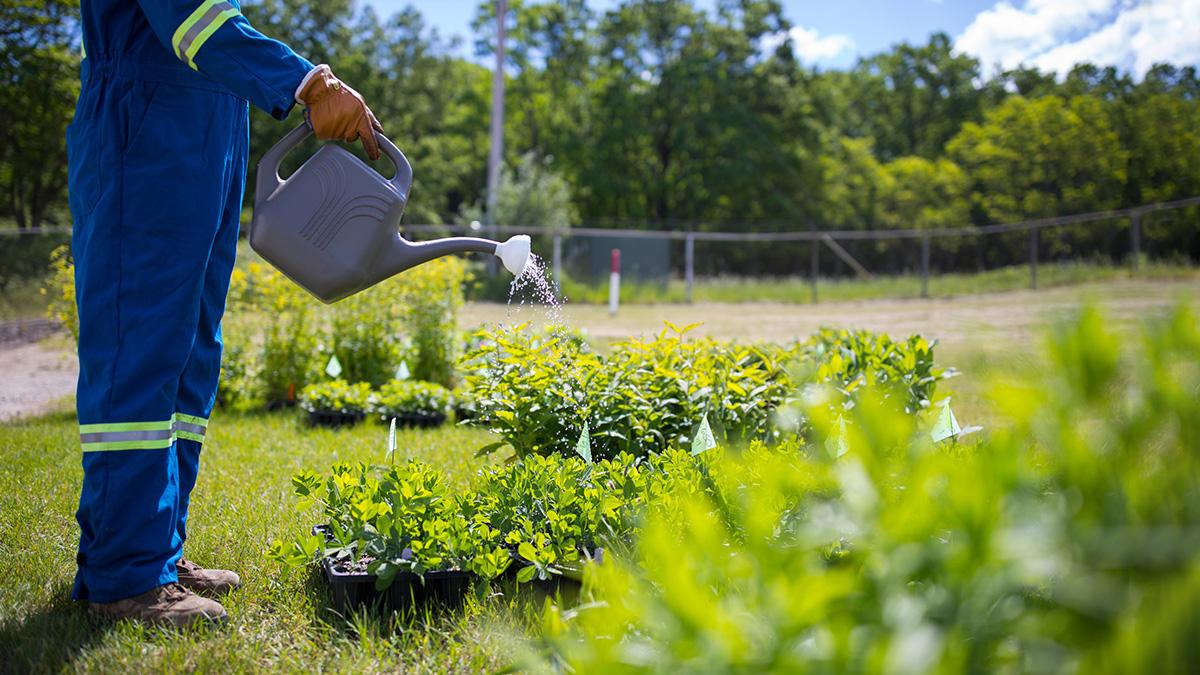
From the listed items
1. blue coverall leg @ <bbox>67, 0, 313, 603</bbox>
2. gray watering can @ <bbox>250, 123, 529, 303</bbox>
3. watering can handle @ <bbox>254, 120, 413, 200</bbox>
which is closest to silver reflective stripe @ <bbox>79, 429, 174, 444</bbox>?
blue coverall leg @ <bbox>67, 0, 313, 603</bbox>

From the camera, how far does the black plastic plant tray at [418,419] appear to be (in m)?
4.96

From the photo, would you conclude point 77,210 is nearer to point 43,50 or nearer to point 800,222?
point 43,50

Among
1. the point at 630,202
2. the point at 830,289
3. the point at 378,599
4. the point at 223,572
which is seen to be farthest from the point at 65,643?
the point at 630,202

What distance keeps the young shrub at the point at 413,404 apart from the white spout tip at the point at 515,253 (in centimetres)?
293

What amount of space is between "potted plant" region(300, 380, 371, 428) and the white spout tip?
301 centimetres

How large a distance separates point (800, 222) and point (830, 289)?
58.2 feet

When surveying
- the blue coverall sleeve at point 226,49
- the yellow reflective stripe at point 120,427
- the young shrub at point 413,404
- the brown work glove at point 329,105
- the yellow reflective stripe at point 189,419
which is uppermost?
the blue coverall sleeve at point 226,49

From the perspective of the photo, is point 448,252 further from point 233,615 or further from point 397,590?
point 233,615

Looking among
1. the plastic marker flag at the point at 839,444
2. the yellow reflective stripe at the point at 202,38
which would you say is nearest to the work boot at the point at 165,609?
the yellow reflective stripe at the point at 202,38

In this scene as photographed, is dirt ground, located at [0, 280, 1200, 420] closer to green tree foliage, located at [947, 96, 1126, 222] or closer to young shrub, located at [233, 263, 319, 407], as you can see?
young shrub, located at [233, 263, 319, 407]

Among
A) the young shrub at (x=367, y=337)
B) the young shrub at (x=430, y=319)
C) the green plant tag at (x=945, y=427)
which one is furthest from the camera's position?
the young shrub at (x=430, y=319)

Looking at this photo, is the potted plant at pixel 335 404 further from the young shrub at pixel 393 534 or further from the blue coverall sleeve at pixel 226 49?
the blue coverall sleeve at pixel 226 49

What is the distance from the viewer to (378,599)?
6.92ft

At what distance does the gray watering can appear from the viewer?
2.17 metres
